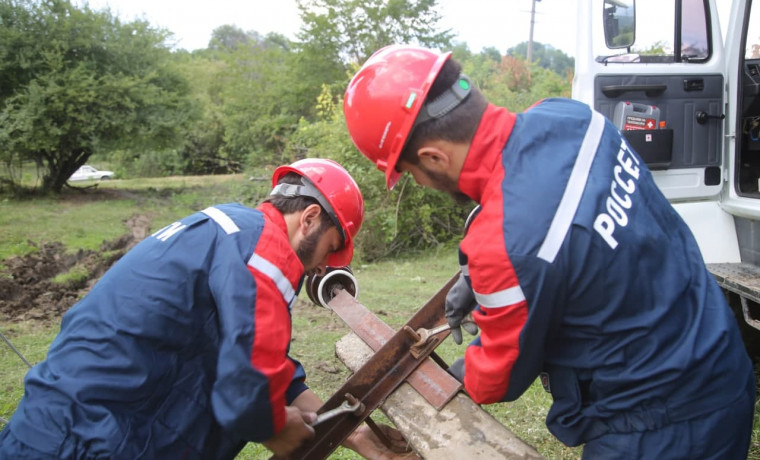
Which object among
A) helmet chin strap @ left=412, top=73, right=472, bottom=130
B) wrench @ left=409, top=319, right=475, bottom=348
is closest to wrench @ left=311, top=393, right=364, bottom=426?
wrench @ left=409, top=319, right=475, bottom=348

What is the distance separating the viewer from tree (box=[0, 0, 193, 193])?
56.4ft

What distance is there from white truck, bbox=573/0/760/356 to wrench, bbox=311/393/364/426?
271cm

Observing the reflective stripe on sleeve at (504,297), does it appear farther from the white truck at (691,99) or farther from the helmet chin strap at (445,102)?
the white truck at (691,99)

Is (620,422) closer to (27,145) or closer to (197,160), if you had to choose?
(27,145)

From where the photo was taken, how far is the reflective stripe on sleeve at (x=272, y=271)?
6.61 ft

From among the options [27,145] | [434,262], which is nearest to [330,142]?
[434,262]

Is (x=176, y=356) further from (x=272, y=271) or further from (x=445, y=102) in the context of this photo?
(x=445, y=102)

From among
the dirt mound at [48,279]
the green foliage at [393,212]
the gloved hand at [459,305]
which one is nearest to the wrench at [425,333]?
the gloved hand at [459,305]

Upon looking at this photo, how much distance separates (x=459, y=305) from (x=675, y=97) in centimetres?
289

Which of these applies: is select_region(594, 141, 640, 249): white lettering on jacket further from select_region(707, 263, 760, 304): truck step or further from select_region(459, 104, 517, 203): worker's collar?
select_region(707, 263, 760, 304): truck step

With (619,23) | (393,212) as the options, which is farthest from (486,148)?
(393,212)

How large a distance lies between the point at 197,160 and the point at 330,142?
74.4 feet

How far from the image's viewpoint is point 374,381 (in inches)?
110

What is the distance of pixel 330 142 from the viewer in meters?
10.6
